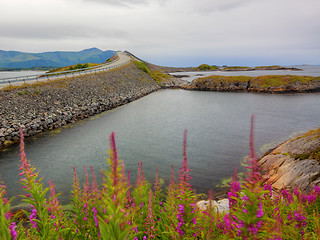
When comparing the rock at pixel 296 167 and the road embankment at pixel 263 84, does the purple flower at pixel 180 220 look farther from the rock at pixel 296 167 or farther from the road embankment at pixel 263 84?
the road embankment at pixel 263 84

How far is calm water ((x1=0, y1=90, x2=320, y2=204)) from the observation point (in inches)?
719

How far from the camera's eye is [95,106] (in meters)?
42.0

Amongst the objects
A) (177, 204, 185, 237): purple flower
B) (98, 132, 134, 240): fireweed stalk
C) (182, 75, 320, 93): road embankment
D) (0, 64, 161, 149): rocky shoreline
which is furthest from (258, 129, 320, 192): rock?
(182, 75, 320, 93): road embankment

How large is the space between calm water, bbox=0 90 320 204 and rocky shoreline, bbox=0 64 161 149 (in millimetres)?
2600

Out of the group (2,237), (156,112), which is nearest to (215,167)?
(2,237)

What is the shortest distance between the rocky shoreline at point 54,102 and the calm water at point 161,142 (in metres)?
2.60

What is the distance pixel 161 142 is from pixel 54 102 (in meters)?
22.6

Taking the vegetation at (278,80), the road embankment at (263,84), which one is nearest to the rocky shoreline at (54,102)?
the road embankment at (263,84)

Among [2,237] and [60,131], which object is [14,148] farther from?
[2,237]

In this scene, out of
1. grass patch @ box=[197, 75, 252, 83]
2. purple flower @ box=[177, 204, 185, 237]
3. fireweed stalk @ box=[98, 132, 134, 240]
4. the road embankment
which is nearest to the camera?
fireweed stalk @ box=[98, 132, 134, 240]

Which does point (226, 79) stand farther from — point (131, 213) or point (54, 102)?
point (131, 213)

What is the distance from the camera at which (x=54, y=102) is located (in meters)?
35.5

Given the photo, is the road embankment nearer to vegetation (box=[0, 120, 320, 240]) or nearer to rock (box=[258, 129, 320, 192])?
rock (box=[258, 129, 320, 192])

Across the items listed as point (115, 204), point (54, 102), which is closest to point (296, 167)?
point (115, 204)
